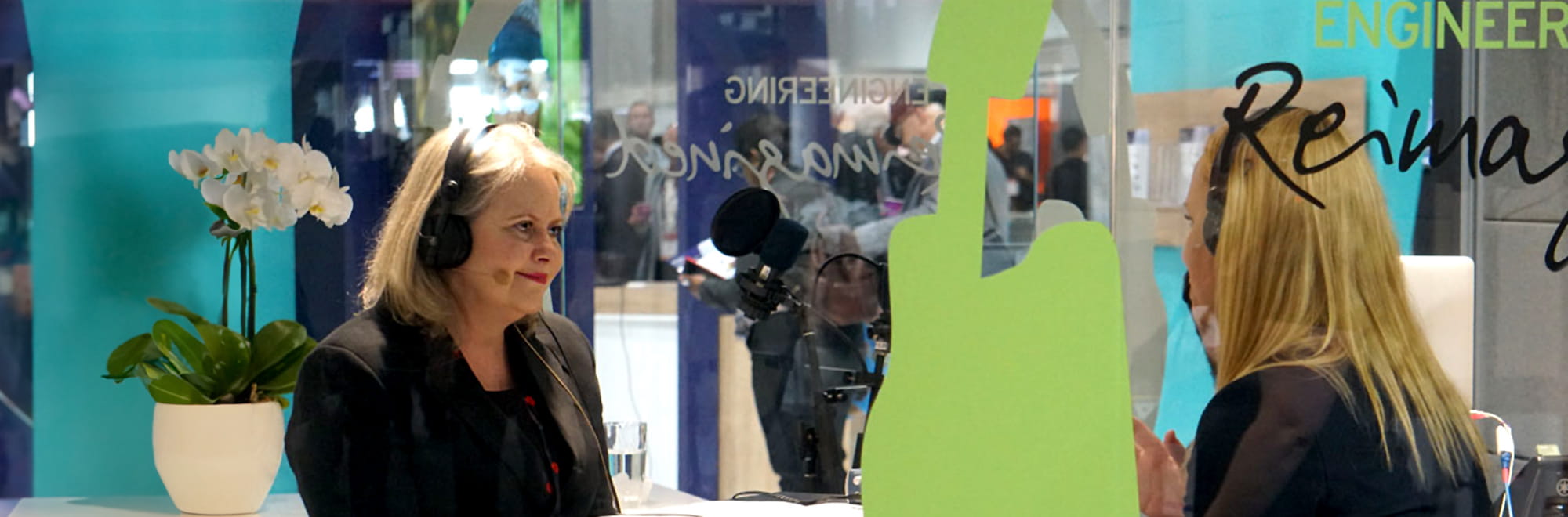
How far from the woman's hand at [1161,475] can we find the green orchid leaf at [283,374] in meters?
1.16

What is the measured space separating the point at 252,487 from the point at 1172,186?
1.33 meters

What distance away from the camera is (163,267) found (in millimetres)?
1940

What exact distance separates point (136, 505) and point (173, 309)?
28cm

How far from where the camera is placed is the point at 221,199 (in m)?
1.90

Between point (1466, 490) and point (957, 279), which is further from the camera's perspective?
point (1466, 490)

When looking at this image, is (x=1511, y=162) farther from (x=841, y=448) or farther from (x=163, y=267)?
(x=163, y=267)

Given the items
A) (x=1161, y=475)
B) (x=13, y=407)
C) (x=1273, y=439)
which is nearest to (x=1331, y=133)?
(x=1273, y=439)

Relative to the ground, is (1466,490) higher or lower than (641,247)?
lower

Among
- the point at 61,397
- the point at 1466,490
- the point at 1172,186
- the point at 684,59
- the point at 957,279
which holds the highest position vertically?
the point at 684,59

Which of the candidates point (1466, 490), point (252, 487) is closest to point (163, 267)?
point (252, 487)

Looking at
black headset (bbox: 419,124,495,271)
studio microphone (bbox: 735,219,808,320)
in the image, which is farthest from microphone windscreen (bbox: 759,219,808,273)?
black headset (bbox: 419,124,495,271)

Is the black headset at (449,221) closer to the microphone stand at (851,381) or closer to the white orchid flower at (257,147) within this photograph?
the white orchid flower at (257,147)

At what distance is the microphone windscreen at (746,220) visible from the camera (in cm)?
192

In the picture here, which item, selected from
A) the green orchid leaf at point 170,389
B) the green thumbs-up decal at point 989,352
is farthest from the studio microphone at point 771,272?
the green orchid leaf at point 170,389
